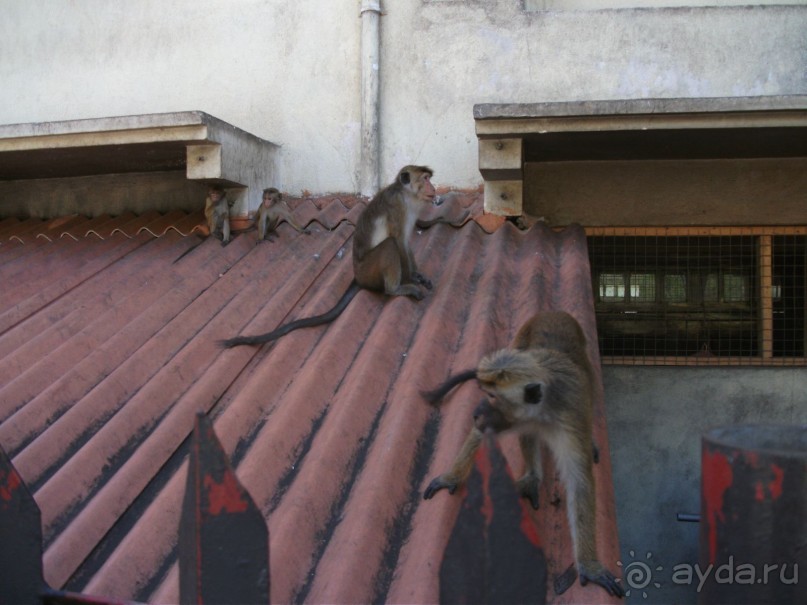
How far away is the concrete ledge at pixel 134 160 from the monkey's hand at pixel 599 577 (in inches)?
123

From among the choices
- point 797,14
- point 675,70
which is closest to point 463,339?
point 675,70

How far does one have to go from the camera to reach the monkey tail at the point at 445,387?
282cm

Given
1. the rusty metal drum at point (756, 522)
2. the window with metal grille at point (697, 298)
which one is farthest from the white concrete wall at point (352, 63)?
the rusty metal drum at point (756, 522)

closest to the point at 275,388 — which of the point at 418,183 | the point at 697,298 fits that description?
the point at 418,183

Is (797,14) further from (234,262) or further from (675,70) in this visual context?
(234,262)

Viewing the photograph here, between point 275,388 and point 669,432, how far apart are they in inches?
103

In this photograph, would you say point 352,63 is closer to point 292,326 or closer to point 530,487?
point 292,326

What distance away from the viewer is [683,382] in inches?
190

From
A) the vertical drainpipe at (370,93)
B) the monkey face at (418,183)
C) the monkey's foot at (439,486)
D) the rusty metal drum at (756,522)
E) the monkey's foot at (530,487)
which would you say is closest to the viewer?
the rusty metal drum at (756,522)

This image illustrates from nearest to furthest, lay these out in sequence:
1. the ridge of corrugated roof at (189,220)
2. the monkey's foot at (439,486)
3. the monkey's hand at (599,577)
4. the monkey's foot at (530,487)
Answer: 1. the monkey's hand at (599,577)
2. the monkey's foot at (439,486)
3. the monkey's foot at (530,487)
4. the ridge of corrugated roof at (189,220)

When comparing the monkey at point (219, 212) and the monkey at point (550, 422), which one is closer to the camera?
the monkey at point (550, 422)

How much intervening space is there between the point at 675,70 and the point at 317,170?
2.24 metres

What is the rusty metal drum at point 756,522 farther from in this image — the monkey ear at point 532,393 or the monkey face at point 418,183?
the monkey face at point 418,183

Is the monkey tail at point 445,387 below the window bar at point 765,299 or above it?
below
